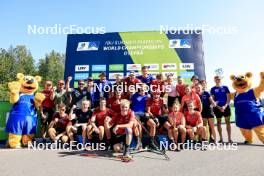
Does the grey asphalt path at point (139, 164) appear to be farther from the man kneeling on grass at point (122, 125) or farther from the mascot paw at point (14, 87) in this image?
the mascot paw at point (14, 87)

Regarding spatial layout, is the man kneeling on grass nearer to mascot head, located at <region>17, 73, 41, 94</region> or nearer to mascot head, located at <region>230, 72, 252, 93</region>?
mascot head, located at <region>17, 73, 41, 94</region>

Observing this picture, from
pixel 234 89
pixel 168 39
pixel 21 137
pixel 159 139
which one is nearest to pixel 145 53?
pixel 168 39

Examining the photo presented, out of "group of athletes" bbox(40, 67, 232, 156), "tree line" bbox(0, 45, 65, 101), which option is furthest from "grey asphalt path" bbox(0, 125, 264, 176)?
"tree line" bbox(0, 45, 65, 101)

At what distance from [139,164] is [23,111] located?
437 cm

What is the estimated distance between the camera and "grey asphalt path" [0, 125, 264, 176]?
492 cm

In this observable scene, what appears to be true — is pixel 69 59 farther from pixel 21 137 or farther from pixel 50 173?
pixel 50 173

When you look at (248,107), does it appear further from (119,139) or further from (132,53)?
(132,53)

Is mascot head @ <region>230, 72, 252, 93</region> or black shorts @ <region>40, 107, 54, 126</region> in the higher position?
mascot head @ <region>230, 72, 252, 93</region>

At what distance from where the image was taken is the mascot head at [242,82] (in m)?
8.61

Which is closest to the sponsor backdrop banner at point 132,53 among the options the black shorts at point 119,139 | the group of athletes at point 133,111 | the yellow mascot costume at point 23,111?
the group of athletes at point 133,111

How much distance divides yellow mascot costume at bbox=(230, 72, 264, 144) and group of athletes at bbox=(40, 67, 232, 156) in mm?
429

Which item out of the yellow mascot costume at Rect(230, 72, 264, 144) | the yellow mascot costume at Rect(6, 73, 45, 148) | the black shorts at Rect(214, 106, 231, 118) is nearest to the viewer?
the yellow mascot costume at Rect(6, 73, 45, 148)

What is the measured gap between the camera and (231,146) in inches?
309

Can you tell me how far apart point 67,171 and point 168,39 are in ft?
27.7
